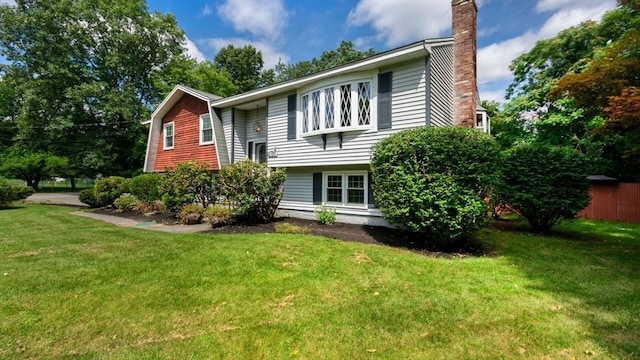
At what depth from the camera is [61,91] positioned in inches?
907

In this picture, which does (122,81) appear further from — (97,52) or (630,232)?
(630,232)

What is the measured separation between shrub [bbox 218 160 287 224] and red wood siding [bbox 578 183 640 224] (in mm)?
14742

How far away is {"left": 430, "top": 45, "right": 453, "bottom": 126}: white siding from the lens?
8.45 metres

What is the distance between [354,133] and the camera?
29.9 ft

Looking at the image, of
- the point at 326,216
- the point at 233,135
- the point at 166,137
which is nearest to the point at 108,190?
the point at 166,137

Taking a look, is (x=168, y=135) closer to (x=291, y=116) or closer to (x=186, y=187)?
(x=186, y=187)

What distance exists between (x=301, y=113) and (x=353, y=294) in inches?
314

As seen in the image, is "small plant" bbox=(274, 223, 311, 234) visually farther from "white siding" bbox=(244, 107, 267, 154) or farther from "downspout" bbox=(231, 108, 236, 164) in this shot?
"downspout" bbox=(231, 108, 236, 164)

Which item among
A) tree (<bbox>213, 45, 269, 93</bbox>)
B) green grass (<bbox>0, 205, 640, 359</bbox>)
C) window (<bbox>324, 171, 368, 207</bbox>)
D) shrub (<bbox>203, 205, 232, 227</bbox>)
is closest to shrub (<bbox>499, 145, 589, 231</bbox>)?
green grass (<bbox>0, 205, 640, 359</bbox>)

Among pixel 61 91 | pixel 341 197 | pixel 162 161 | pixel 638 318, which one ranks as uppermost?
pixel 61 91

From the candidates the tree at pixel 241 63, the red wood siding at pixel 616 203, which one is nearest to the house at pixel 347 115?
the red wood siding at pixel 616 203

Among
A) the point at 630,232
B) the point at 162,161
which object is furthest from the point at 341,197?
the point at 162,161

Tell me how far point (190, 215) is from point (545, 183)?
11796mm

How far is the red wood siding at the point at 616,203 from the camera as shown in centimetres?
1220
